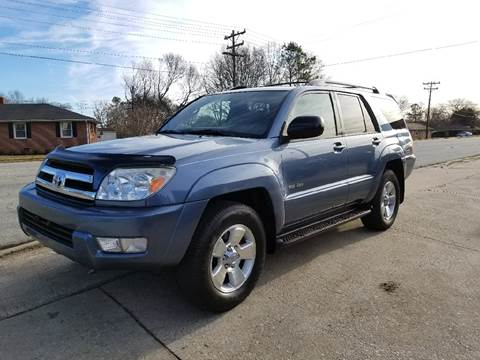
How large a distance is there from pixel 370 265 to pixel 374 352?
5.44 feet

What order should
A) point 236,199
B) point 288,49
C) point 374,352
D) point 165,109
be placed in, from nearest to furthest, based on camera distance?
1. point 374,352
2. point 236,199
3. point 288,49
4. point 165,109

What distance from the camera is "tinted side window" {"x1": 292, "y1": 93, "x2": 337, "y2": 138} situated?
4168 millimetres

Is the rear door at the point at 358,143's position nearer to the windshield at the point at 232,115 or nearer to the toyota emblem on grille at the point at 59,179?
the windshield at the point at 232,115

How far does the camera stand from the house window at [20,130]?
32.8 meters

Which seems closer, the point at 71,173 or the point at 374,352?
the point at 374,352

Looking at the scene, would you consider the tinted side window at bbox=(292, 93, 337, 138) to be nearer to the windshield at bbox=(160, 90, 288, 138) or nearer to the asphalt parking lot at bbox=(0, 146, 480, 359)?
the windshield at bbox=(160, 90, 288, 138)

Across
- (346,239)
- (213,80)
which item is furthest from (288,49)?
(346,239)

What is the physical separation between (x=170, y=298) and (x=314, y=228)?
161 centimetres

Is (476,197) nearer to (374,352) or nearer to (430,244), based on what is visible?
(430,244)

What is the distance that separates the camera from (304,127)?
12.1 ft

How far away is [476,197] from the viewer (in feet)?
26.1

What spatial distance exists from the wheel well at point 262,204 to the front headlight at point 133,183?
73 cm

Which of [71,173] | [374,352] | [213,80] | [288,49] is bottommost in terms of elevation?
[374,352]

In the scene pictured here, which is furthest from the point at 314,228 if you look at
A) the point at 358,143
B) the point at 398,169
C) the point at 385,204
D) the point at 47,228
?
the point at 47,228
